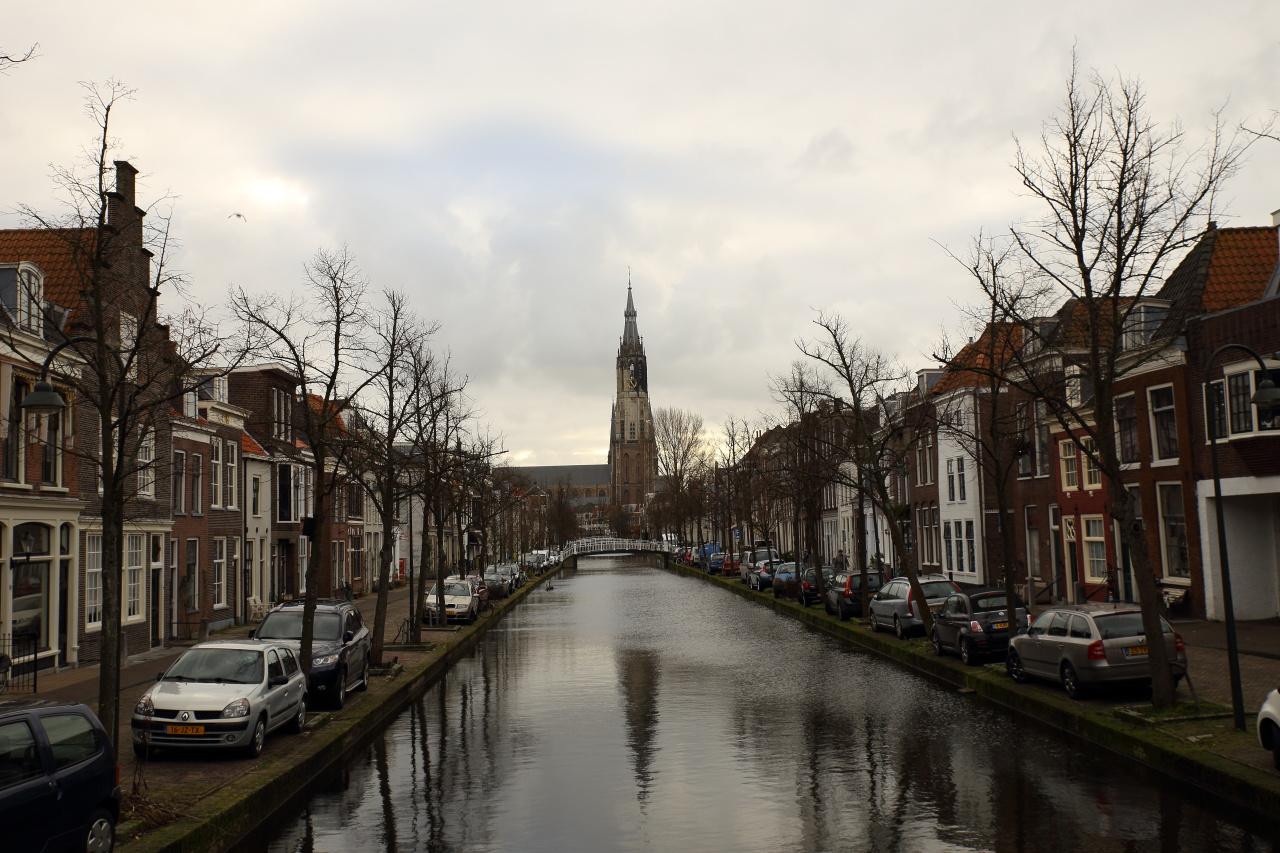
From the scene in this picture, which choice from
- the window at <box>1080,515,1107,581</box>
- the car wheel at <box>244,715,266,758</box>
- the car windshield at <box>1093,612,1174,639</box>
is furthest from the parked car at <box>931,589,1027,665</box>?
the car wheel at <box>244,715,266,758</box>

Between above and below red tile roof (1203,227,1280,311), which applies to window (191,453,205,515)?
below

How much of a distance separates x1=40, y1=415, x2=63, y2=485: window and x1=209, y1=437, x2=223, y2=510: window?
1194 cm

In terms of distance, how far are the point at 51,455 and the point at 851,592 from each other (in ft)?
79.6

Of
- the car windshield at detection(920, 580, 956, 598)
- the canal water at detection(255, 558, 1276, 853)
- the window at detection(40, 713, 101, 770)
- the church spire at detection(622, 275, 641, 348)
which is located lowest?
the canal water at detection(255, 558, 1276, 853)

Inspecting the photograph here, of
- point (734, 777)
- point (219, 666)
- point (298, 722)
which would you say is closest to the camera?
point (734, 777)

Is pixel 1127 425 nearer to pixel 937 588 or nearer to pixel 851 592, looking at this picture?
pixel 937 588

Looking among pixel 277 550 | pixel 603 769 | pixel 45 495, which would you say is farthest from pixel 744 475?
pixel 603 769

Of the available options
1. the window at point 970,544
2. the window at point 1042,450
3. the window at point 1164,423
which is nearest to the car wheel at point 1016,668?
the window at point 1164,423

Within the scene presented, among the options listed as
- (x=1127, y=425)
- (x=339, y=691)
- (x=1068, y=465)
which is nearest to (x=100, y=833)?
(x=339, y=691)

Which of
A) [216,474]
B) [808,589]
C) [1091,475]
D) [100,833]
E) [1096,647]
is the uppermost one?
[216,474]

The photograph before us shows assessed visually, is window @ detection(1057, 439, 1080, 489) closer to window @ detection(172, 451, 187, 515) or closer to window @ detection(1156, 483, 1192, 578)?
window @ detection(1156, 483, 1192, 578)

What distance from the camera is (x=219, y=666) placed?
1548cm

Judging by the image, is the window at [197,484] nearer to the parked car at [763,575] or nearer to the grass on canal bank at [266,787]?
the grass on canal bank at [266,787]

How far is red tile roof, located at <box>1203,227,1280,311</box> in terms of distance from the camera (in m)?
30.8
